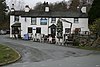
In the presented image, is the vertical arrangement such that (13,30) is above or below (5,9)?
below

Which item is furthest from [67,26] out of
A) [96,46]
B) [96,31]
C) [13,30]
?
[96,46]

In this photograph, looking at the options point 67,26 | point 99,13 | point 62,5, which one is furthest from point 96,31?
point 62,5

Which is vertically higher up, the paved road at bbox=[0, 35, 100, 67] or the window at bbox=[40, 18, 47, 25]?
the window at bbox=[40, 18, 47, 25]

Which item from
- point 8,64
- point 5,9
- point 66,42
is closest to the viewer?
point 8,64

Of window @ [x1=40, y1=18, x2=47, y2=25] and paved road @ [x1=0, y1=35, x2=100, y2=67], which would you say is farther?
window @ [x1=40, y1=18, x2=47, y2=25]

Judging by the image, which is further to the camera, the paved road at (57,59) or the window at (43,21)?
the window at (43,21)

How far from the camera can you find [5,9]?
12319cm

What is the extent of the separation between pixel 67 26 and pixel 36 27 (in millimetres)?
7248

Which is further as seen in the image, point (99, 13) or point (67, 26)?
point (67, 26)

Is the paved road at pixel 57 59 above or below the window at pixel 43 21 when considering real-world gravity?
below

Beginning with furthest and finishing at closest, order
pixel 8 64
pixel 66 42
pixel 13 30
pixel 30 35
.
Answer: pixel 13 30
pixel 30 35
pixel 66 42
pixel 8 64

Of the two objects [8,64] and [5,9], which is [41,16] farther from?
[5,9]

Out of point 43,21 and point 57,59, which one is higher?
point 43,21

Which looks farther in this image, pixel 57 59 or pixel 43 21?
pixel 43 21
